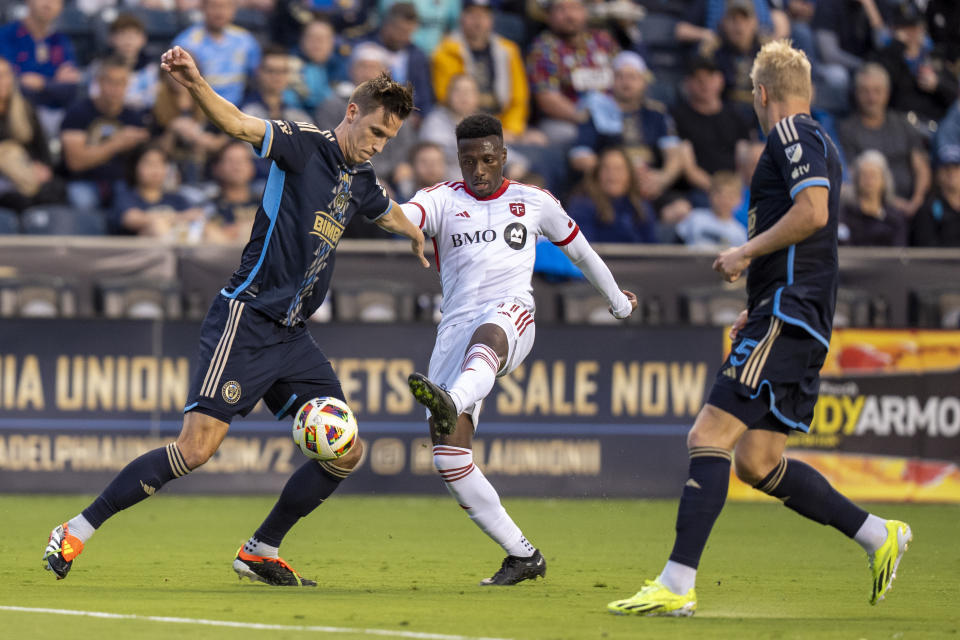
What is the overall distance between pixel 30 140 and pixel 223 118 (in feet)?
26.0

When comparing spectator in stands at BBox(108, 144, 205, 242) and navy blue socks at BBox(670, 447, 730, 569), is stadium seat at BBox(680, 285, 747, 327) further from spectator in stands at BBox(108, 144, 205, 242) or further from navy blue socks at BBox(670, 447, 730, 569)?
navy blue socks at BBox(670, 447, 730, 569)

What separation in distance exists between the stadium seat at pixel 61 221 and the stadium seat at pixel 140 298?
0.93 meters

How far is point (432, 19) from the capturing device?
16.0 meters

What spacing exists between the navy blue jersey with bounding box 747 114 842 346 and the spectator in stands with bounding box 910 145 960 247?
8.23 m

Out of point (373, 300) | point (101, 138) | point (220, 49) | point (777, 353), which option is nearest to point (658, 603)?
point (777, 353)

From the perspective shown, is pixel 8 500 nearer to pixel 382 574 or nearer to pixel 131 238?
pixel 131 238

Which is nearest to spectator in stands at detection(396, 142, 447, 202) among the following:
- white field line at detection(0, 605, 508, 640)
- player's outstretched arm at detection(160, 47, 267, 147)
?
player's outstretched arm at detection(160, 47, 267, 147)

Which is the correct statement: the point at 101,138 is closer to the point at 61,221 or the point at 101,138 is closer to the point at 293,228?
the point at 61,221

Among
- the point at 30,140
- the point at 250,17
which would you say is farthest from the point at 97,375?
the point at 250,17

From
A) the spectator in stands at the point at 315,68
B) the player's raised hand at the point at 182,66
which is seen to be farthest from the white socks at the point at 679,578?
the spectator in stands at the point at 315,68

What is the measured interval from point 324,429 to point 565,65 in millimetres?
9577

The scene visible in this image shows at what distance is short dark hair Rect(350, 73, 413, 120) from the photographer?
280 inches

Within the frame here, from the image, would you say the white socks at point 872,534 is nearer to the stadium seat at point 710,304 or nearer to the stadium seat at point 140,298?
the stadium seat at point 710,304

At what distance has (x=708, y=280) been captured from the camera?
1287 centimetres
